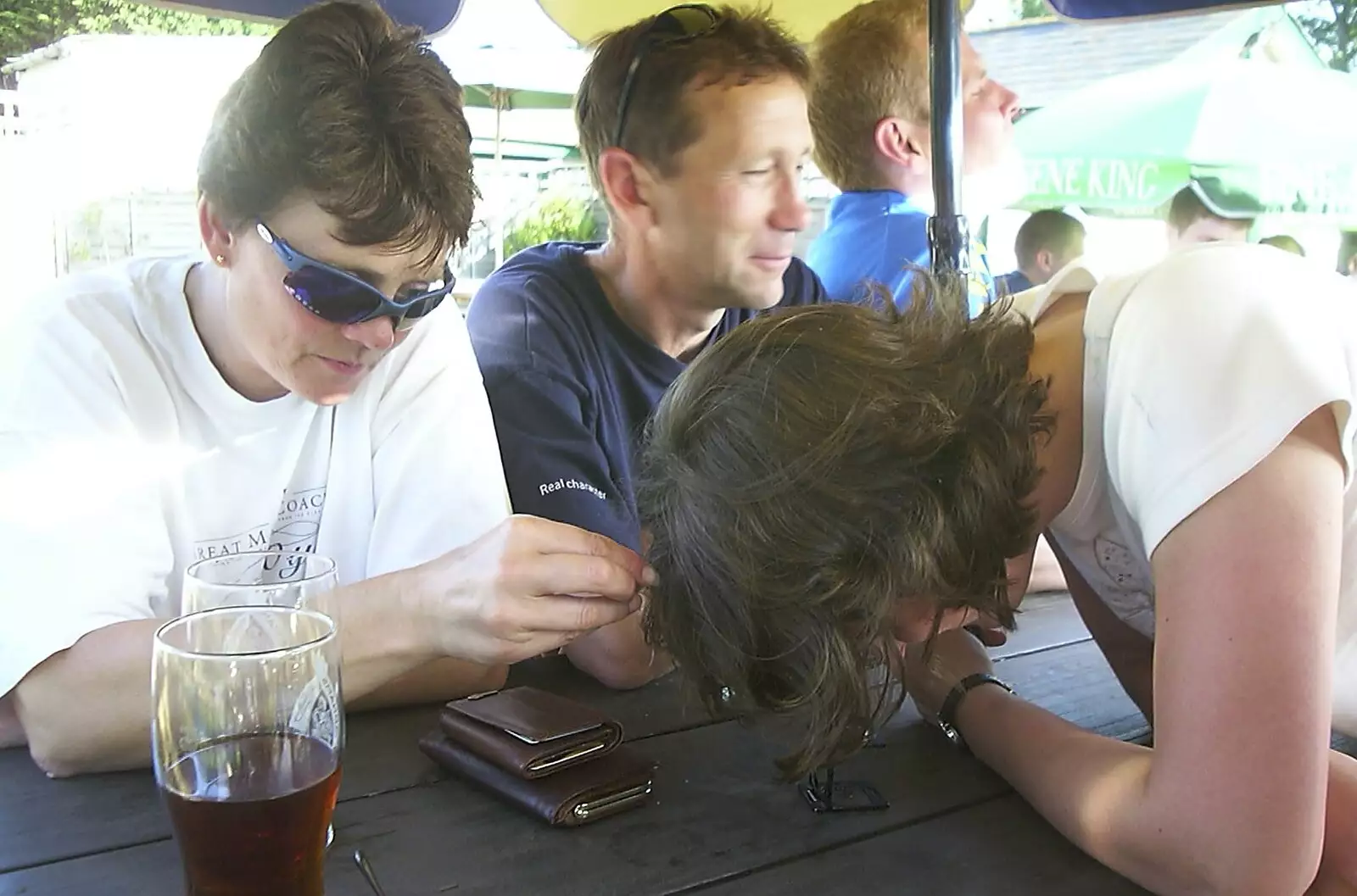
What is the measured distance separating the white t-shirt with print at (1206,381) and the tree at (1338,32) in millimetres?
7435

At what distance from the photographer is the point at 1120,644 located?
1.45 m

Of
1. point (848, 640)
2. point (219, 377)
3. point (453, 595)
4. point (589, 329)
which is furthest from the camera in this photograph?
point (589, 329)

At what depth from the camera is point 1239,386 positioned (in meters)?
1.01

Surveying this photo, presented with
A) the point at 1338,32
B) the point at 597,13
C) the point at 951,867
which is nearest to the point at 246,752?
the point at 951,867

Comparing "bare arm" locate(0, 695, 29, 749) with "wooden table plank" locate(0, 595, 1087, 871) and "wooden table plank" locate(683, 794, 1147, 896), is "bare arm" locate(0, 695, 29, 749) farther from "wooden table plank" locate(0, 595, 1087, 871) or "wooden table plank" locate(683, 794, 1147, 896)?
"wooden table plank" locate(683, 794, 1147, 896)

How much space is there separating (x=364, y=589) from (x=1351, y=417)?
1.05 meters

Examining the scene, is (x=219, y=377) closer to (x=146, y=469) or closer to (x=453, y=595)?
(x=146, y=469)

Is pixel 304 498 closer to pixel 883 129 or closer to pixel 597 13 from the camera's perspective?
pixel 597 13

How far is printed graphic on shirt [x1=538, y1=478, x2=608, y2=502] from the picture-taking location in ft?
5.67

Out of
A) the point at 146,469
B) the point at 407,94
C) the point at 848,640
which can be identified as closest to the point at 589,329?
the point at 407,94

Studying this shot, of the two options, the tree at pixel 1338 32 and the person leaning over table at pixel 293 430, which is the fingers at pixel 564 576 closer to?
the person leaning over table at pixel 293 430

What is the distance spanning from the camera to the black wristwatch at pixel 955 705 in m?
1.33

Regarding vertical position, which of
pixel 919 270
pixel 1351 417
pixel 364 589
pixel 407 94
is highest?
pixel 407 94

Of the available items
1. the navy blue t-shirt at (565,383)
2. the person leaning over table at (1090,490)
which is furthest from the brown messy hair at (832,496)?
the navy blue t-shirt at (565,383)
